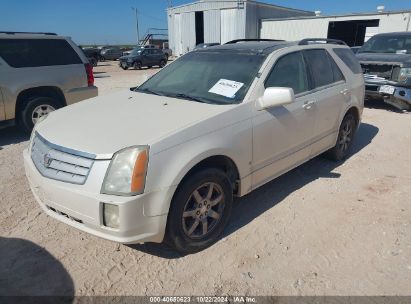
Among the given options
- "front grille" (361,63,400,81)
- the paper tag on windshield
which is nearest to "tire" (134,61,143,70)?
"front grille" (361,63,400,81)

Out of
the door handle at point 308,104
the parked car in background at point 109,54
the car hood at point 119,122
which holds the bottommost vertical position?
the parked car in background at point 109,54

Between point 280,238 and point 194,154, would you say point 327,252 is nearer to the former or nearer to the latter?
point 280,238

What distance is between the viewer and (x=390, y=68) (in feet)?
27.9

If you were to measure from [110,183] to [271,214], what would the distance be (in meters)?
1.92

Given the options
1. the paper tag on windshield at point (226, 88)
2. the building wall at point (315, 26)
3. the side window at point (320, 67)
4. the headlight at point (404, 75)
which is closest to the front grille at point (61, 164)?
the paper tag on windshield at point (226, 88)

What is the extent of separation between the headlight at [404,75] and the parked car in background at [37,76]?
708cm

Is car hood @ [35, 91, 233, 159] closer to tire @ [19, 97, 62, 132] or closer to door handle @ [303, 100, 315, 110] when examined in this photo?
door handle @ [303, 100, 315, 110]

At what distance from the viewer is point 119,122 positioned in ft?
9.93

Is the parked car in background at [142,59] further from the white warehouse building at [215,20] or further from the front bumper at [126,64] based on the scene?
the white warehouse building at [215,20]

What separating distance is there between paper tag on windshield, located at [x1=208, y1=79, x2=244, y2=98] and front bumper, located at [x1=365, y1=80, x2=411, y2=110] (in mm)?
6356

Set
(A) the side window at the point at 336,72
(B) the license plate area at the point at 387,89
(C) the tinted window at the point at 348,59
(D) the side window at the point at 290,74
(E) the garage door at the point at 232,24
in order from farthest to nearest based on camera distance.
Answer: (E) the garage door at the point at 232,24 → (B) the license plate area at the point at 387,89 → (C) the tinted window at the point at 348,59 → (A) the side window at the point at 336,72 → (D) the side window at the point at 290,74

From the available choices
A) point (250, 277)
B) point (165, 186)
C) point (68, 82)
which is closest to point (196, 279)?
point (250, 277)

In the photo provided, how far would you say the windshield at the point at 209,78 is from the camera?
344cm

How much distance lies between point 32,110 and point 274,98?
4.95m
